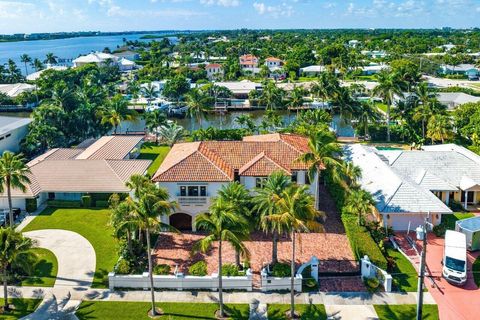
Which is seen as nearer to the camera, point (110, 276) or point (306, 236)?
point (110, 276)

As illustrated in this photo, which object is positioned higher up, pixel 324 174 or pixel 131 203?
pixel 131 203

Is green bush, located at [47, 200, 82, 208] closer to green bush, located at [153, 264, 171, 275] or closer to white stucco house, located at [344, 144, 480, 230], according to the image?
green bush, located at [153, 264, 171, 275]

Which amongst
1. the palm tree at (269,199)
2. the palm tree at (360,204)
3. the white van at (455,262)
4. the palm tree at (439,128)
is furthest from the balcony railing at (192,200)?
the palm tree at (439,128)

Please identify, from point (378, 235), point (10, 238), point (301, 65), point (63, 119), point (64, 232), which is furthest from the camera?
point (301, 65)

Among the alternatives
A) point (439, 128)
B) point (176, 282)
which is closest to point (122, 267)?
point (176, 282)

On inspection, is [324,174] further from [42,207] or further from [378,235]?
[42,207]

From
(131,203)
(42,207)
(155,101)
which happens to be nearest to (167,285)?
(131,203)
